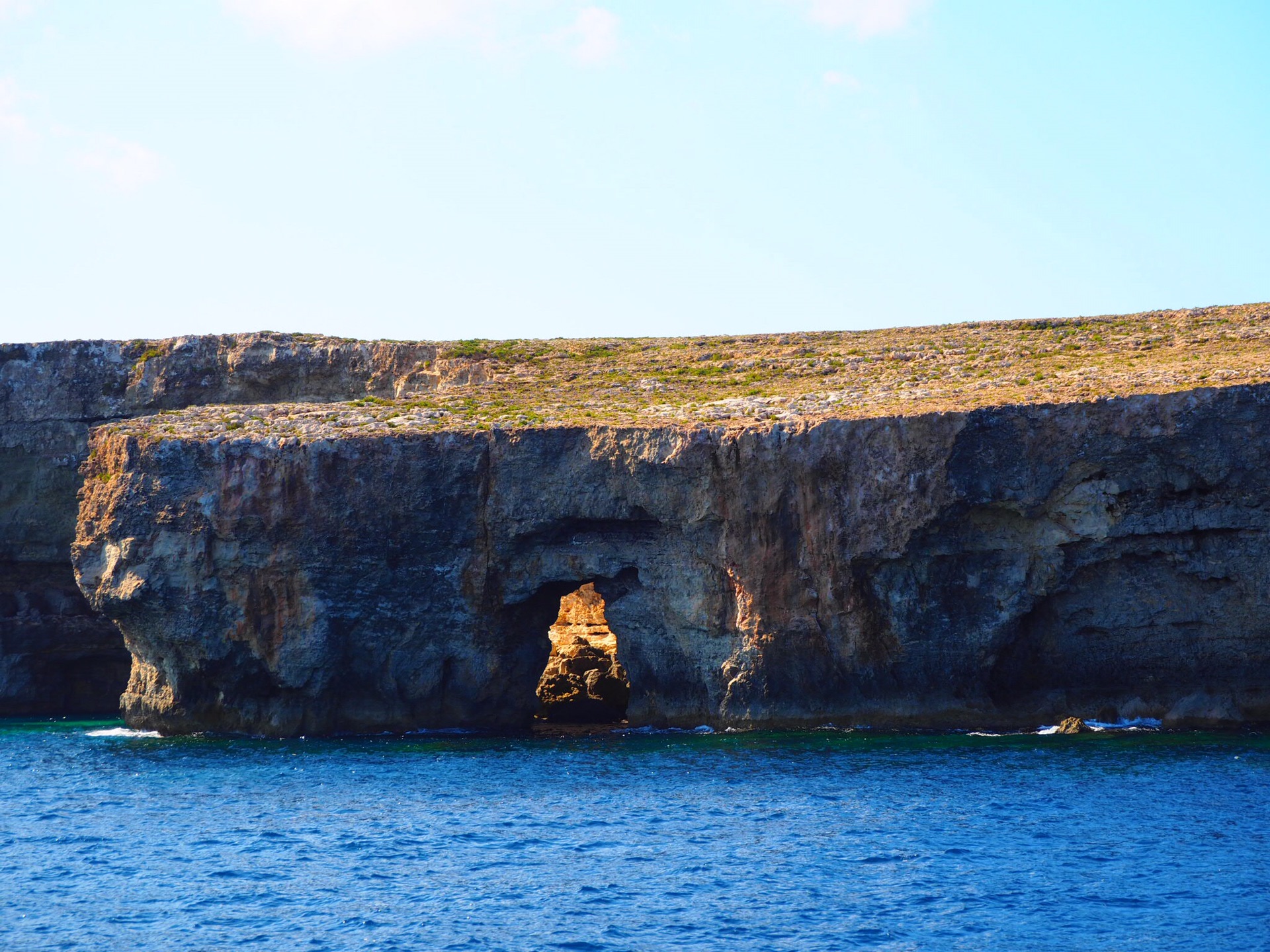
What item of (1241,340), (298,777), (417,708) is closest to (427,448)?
(417,708)

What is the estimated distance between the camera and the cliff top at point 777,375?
38.7 meters

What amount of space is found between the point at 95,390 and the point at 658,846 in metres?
33.1

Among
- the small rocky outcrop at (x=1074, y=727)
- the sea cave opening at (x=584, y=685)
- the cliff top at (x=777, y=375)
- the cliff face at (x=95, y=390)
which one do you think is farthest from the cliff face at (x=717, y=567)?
the cliff face at (x=95, y=390)

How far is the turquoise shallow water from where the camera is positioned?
2045 cm

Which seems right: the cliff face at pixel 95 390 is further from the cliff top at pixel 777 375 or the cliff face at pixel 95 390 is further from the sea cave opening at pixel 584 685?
the sea cave opening at pixel 584 685

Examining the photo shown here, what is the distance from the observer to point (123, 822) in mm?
28344

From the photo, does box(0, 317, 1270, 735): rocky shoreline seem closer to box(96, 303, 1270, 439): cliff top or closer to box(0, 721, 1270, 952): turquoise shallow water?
box(96, 303, 1270, 439): cliff top

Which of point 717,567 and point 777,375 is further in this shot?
point 777,375

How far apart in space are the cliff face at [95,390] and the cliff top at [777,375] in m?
0.82

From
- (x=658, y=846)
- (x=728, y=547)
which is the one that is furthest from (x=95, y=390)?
(x=658, y=846)

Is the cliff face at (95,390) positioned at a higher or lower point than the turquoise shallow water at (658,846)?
higher

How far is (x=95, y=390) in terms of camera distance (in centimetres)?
4978

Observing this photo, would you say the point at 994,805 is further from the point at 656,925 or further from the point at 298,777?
the point at 298,777

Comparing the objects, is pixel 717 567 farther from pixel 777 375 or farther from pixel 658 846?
pixel 658 846
